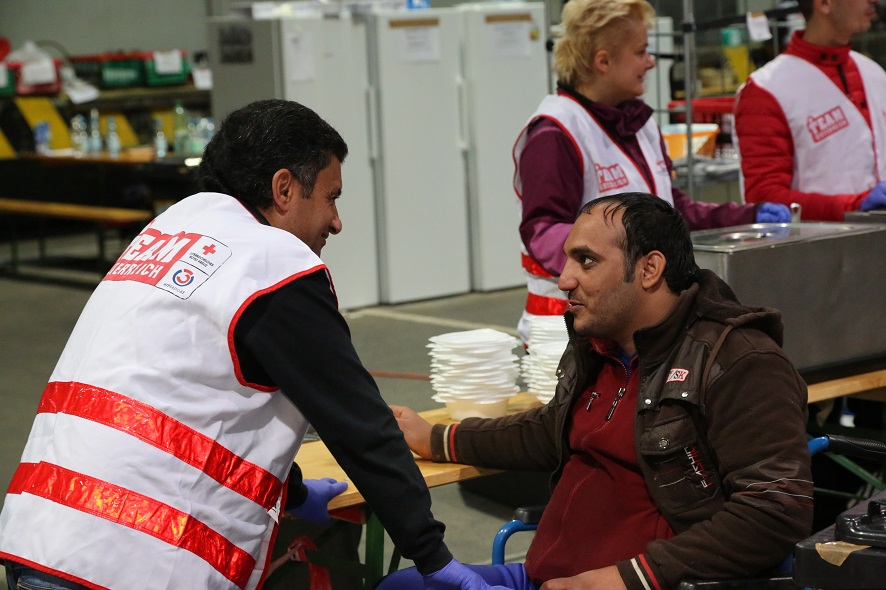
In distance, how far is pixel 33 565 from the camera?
1.93 m

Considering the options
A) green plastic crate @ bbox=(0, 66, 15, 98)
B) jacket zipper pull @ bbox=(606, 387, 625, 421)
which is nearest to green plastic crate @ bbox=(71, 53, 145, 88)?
green plastic crate @ bbox=(0, 66, 15, 98)

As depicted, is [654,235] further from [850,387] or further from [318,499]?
[850,387]

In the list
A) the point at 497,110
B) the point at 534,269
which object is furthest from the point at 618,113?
the point at 497,110

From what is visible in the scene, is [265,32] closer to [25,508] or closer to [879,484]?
[879,484]

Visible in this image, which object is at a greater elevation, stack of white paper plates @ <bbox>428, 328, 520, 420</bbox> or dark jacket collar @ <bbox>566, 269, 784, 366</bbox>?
dark jacket collar @ <bbox>566, 269, 784, 366</bbox>

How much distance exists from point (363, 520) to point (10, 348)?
542cm

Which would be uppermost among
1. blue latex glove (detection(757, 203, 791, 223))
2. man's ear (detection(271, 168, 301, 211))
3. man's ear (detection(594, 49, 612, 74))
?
man's ear (detection(594, 49, 612, 74))

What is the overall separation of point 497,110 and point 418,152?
0.65m

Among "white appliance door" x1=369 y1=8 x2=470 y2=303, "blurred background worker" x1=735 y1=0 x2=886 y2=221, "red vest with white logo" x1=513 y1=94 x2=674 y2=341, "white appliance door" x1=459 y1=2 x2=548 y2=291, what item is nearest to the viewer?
"red vest with white logo" x1=513 y1=94 x2=674 y2=341

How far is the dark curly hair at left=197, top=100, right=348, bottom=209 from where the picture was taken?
6.90 feet

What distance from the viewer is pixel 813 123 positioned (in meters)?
3.83

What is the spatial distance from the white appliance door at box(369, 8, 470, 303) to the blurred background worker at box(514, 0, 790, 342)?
4.51 metres

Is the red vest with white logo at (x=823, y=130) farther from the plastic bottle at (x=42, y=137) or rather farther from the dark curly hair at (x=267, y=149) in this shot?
the plastic bottle at (x=42, y=137)

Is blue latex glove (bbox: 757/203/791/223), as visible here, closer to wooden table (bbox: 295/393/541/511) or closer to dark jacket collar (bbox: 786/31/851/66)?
dark jacket collar (bbox: 786/31/851/66)
